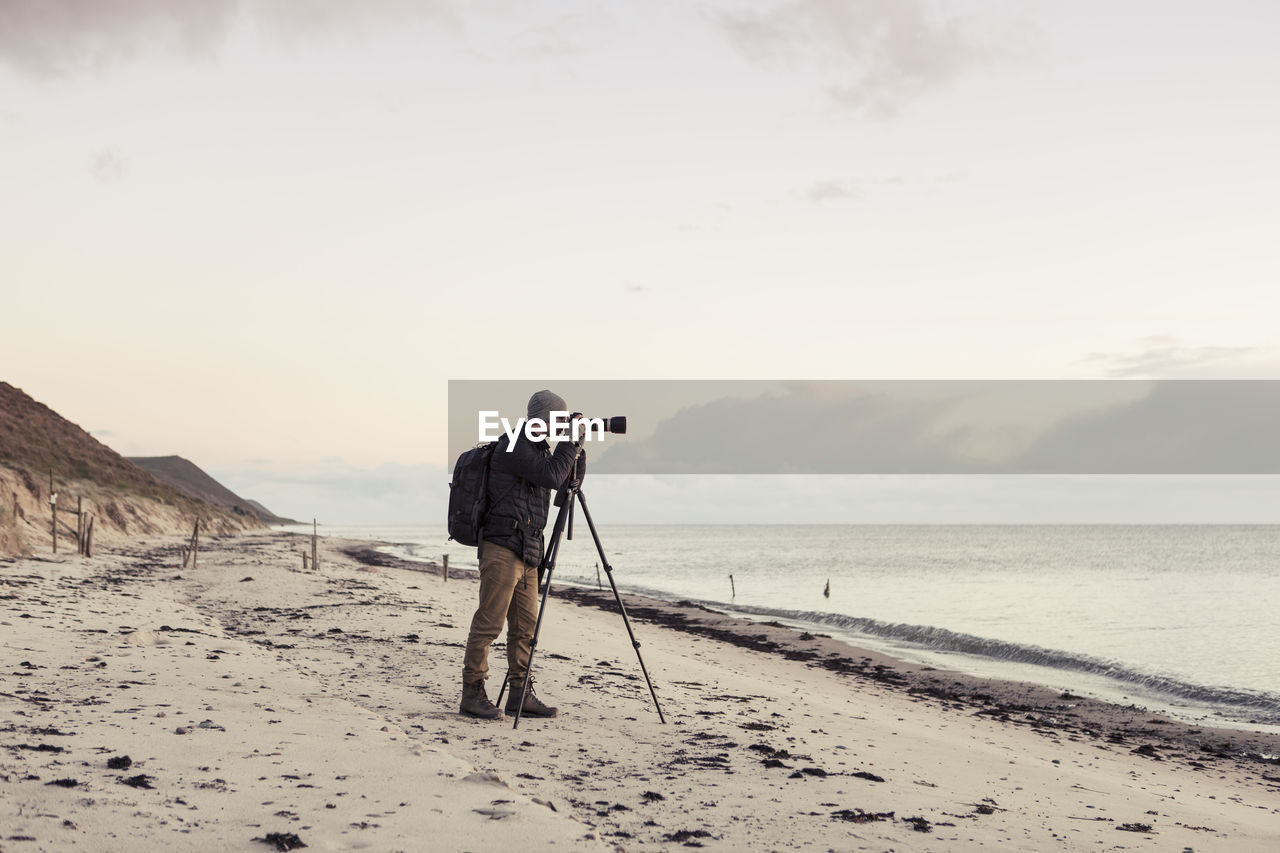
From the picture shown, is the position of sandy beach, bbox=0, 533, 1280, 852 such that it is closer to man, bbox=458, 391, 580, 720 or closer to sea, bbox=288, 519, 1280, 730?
man, bbox=458, 391, 580, 720

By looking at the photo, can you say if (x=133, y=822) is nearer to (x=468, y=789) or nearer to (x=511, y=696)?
(x=468, y=789)

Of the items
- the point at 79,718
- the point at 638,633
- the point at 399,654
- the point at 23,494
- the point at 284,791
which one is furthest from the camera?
the point at 23,494

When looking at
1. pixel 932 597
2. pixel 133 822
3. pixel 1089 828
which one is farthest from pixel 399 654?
pixel 932 597

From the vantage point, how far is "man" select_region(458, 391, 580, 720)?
22.0 ft

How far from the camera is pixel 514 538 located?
6.78 m

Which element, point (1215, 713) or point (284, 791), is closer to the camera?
point (284, 791)

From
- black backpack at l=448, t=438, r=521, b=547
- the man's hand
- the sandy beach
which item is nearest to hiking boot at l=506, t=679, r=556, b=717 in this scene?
the sandy beach

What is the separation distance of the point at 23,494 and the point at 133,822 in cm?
4107

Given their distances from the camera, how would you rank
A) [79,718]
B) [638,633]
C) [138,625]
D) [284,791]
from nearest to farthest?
[284,791] → [79,718] → [138,625] → [638,633]

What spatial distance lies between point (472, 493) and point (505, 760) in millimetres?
1983

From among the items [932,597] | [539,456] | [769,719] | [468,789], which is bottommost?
[932,597]

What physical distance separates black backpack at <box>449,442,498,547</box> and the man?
→ 0.18ft

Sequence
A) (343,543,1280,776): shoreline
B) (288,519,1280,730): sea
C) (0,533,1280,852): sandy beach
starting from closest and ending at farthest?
1. (0,533,1280,852): sandy beach
2. (343,543,1280,776): shoreline
3. (288,519,1280,730): sea

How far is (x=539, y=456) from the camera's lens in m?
6.68
